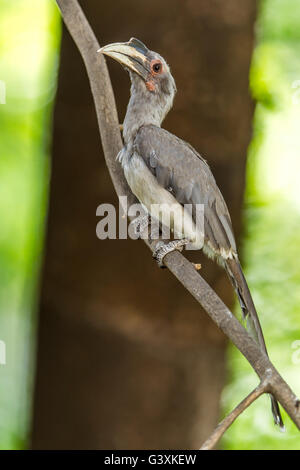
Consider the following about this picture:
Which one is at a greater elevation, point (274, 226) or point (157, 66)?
point (157, 66)

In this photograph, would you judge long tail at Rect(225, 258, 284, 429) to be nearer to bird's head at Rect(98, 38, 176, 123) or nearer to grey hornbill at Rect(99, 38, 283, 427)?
grey hornbill at Rect(99, 38, 283, 427)

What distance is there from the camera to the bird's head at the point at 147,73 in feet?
6.39

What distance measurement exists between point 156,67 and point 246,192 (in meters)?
0.84


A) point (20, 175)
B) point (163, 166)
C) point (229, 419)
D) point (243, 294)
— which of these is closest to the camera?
point (229, 419)

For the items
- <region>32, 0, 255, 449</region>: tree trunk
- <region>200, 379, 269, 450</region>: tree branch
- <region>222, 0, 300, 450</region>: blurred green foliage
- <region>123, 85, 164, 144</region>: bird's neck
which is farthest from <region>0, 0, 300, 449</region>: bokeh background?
<region>200, 379, 269, 450</region>: tree branch

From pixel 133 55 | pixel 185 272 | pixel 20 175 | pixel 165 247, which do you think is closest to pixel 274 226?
pixel 165 247

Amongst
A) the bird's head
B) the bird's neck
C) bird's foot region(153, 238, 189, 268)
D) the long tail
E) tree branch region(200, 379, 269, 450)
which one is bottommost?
tree branch region(200, 379, 269, 450)

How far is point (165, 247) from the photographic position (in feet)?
6.61

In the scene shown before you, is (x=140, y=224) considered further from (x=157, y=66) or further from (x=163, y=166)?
(x=157, y=66)

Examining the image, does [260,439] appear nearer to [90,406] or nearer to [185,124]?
[90,406]

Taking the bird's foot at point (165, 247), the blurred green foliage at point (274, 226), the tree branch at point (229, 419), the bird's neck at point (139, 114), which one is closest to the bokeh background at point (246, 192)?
the blurred green foliage at point (274, 226)

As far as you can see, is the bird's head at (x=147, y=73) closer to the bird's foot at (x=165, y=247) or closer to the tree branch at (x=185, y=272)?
the tree branch at (x=185, y=272)

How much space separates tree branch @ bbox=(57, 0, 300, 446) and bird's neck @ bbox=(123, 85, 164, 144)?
8 centimetres

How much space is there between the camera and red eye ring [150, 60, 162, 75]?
205 centimetres
